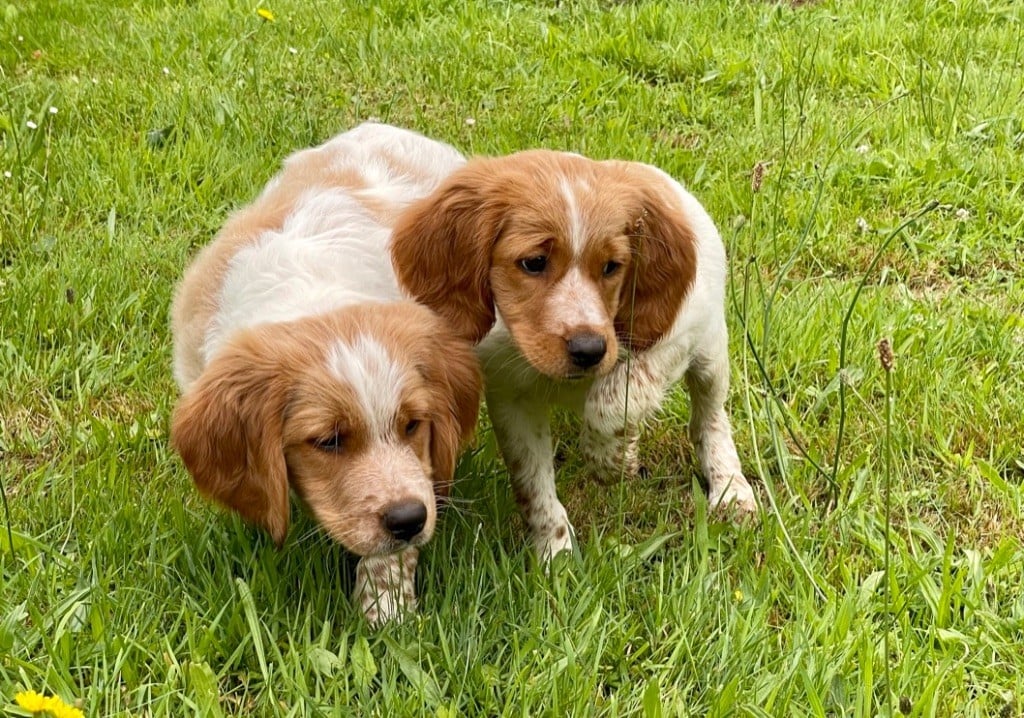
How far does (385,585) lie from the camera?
10.6 ft

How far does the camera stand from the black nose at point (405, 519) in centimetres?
286

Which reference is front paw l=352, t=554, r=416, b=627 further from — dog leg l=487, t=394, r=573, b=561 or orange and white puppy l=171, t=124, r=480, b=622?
dog leg l=487, t=394, r=573, b=561

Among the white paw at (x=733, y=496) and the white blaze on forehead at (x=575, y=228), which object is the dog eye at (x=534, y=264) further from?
the white paw at (x=733, y=496)

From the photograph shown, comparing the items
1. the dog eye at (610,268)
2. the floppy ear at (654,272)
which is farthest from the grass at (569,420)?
the dog eye at (610,268)

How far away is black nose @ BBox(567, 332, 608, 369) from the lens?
3.09m

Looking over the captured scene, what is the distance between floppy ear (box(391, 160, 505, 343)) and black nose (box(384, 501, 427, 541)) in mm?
679

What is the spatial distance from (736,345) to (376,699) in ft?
7.05

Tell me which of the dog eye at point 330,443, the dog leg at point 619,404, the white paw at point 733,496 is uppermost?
the dog eye at point 330,443

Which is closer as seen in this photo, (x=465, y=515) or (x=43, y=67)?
(x=465, y=515)

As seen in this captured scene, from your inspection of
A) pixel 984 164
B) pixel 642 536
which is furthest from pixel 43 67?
pixel 984 164

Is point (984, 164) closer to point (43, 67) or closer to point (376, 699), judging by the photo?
point (376, 699)

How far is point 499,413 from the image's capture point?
357cm

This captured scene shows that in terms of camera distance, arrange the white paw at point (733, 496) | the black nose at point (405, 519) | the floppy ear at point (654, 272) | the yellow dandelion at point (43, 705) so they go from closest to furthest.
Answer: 1. the yellow dandelion at point (43, 705)
2. the black nose at point (405, 519)
3. the floppy ear at point (654, 272)
4. the white paw at point (733, 496)

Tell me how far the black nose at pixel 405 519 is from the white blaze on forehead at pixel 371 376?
21 cm
